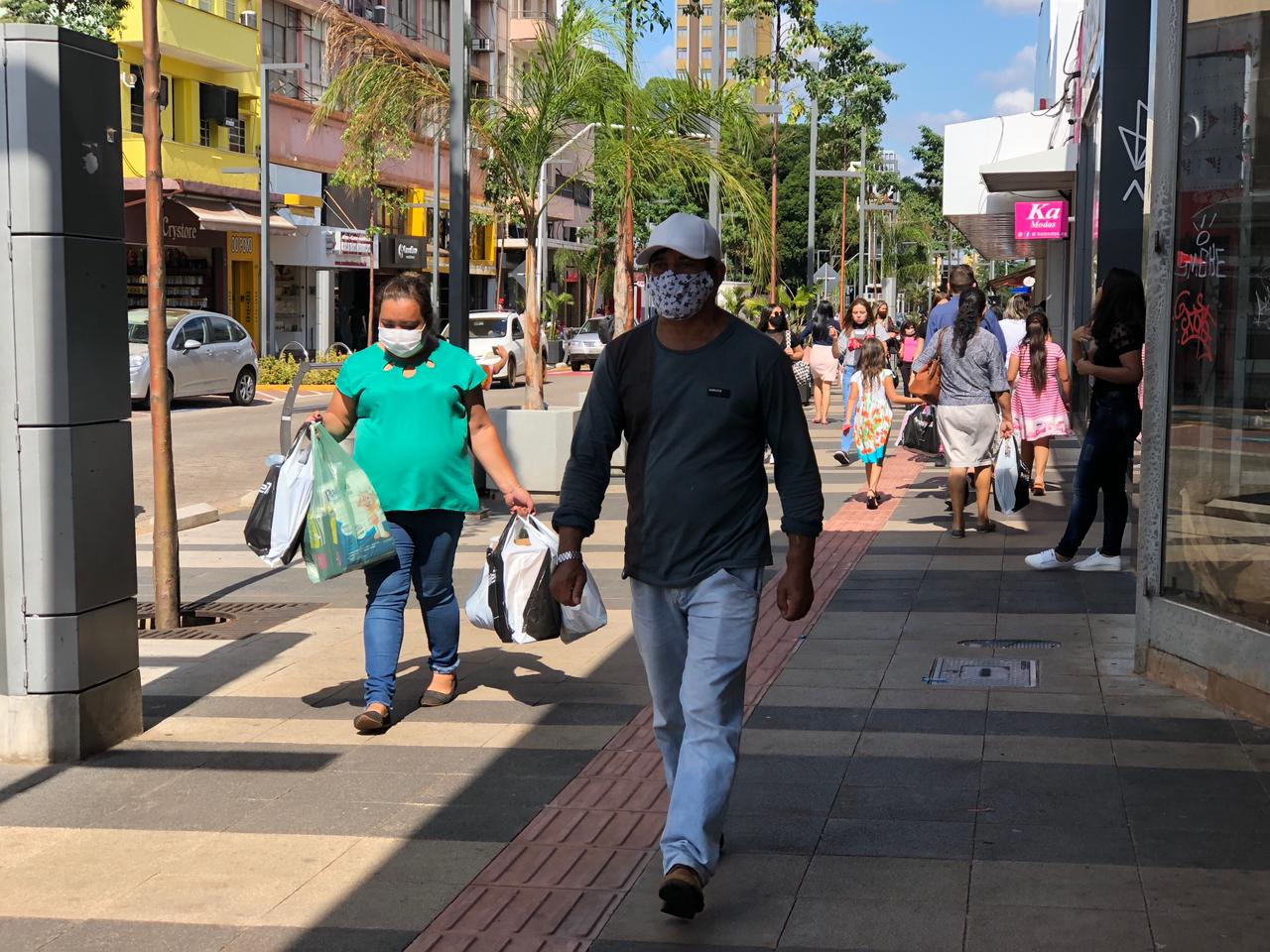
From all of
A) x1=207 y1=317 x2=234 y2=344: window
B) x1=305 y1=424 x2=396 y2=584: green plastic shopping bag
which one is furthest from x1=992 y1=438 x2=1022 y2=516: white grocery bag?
x1=207 y1=317 x2=234 y2=344: window

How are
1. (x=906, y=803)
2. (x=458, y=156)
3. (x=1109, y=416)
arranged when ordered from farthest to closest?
(x=458, y=156), (x=1109, y=416), (x=906, y=803)

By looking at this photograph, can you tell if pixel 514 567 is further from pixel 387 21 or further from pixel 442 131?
pixel 387 21

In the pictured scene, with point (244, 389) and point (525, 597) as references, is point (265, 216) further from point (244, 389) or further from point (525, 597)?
point (525, 597)

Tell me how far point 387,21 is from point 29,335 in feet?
161

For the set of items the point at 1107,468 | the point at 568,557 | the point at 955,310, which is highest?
the point at 955,310

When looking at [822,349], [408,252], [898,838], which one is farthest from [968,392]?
[408,252]

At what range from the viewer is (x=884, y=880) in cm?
466

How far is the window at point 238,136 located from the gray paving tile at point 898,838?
3973cm

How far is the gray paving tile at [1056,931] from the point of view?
412cm

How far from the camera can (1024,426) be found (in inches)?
556

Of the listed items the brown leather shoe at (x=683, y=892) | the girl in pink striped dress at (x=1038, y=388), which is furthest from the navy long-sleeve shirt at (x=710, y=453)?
the girl in pink striped dress at (x=1038, y=388)

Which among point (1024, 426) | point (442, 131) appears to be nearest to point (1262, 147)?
A: point (1024, 426)

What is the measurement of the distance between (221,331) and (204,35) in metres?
14.7

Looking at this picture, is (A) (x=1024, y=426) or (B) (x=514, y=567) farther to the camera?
(A) (x=1024, y=426)
